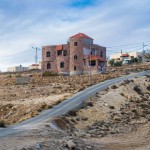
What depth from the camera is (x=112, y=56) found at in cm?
18900

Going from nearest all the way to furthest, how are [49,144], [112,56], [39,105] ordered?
[49,144]
[39,105]
[112,56]

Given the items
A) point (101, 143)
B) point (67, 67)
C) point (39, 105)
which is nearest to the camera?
point (101, 143)

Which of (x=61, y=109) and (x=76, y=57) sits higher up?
(x=76, y=57)

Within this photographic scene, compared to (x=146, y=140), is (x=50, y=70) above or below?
above

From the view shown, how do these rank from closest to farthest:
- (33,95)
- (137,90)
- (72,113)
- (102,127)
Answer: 1. (102,127)
2. (72,113)
3. (33,95)
4. (137,90)

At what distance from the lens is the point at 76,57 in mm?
94625

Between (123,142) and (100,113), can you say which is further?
(100,113)

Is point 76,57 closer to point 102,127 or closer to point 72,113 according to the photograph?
point 72,113

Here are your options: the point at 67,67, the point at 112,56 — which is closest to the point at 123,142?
the point at 67,67

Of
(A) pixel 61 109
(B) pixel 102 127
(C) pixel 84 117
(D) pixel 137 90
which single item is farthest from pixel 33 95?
(B) pixel 102 127

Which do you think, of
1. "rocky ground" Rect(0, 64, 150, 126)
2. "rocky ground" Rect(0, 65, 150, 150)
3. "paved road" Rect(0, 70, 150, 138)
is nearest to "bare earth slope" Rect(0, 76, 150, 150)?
"rocky ground" Rect(0, 65, 150, 150)

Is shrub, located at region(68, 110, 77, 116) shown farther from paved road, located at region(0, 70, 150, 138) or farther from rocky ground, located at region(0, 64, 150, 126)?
rocky ground, located at region(0, 64, 150, 126)

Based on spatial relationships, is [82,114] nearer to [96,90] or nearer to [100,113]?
[100,113]

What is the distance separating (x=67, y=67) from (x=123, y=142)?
197ft
